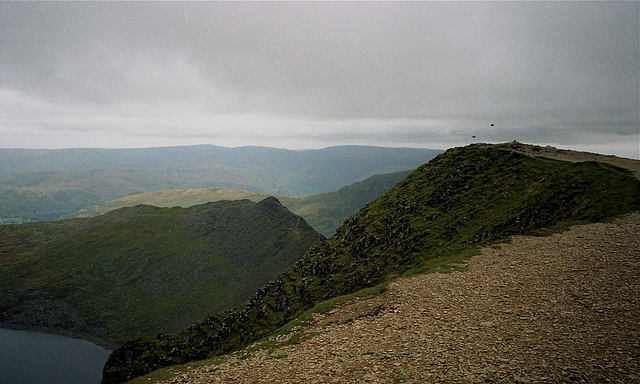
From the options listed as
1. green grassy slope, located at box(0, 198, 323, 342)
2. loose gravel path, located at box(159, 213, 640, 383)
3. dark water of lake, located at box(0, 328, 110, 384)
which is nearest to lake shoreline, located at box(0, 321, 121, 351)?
green grassy slope, located at box(0, 198, 323, 342)

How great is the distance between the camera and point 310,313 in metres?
27.2

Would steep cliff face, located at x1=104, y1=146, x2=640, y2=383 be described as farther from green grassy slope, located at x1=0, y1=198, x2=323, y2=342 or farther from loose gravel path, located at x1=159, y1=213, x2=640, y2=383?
green grassy slope, located at x1=0, y1=198, x2=323, y2=342

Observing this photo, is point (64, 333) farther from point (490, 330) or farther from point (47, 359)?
point (490, 330)

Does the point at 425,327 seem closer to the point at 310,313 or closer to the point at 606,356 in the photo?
the point at 606,356

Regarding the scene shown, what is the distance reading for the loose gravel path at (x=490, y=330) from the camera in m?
14.6

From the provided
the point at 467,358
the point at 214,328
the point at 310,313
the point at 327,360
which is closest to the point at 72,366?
the point at 214,328

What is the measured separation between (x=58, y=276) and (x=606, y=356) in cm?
24449

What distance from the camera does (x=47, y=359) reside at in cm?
11519

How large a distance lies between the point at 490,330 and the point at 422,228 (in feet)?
127

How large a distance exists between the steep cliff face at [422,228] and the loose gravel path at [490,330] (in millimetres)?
9072

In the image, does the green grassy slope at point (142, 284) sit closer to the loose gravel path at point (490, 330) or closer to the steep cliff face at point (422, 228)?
the steep cliff face at point (422, 228)

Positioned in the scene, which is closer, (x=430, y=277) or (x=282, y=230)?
(x=430, y=277)

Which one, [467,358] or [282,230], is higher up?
[467,358]

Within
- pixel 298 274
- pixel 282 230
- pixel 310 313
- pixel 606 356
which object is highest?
pixel 606 356
